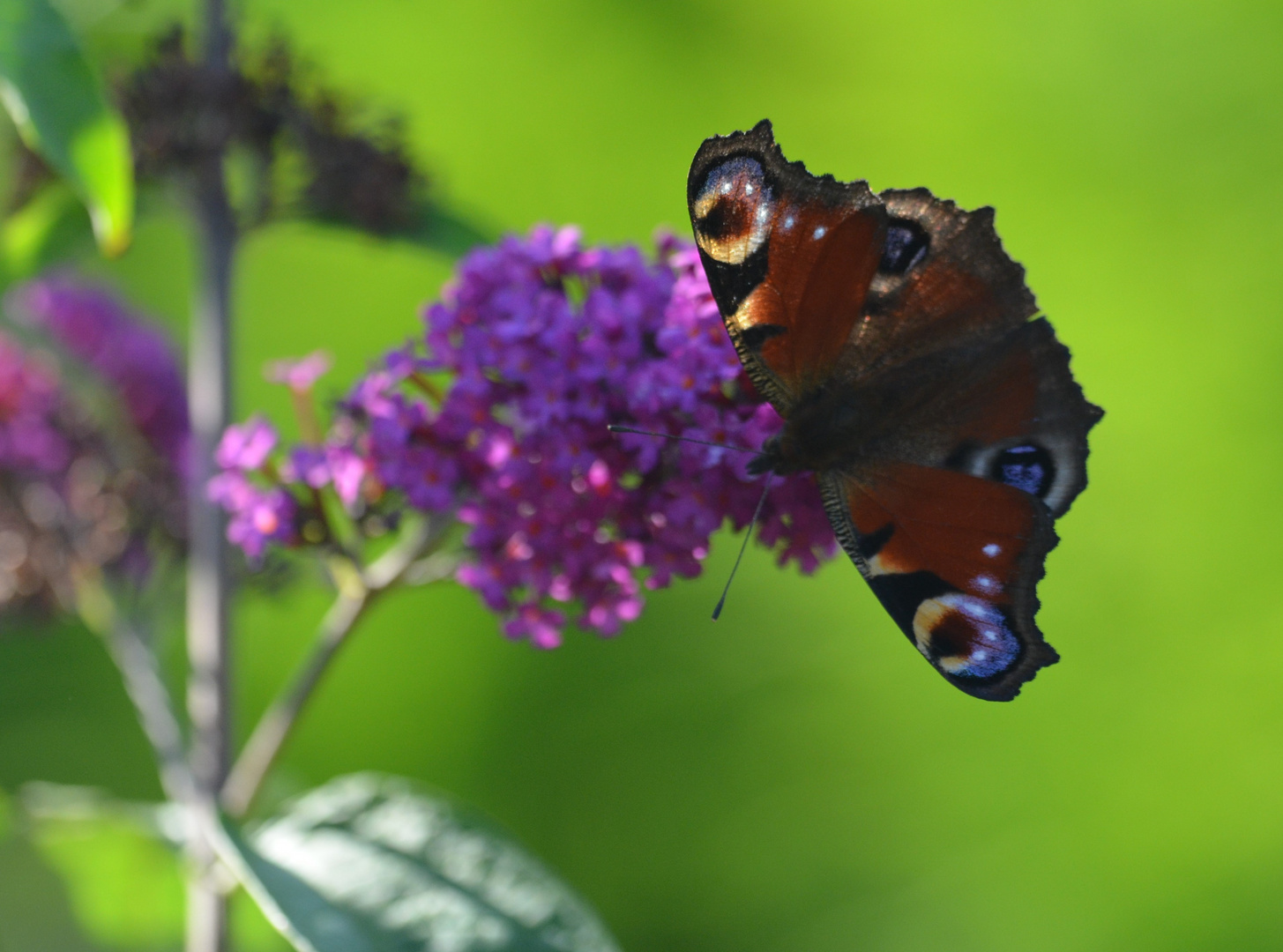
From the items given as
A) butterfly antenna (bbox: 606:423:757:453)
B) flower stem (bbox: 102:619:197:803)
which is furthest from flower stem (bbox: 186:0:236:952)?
butterfly antenna (bbox: 606:423:757:453)

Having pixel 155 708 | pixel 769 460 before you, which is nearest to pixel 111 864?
pixel 155 708

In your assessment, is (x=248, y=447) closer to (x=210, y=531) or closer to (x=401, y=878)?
(x=210, y=531)

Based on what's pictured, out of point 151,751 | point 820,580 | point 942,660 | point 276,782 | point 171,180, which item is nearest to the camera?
point 942,660

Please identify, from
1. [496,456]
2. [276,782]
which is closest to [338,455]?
[496,456]

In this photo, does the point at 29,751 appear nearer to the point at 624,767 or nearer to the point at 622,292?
the point at 624,767

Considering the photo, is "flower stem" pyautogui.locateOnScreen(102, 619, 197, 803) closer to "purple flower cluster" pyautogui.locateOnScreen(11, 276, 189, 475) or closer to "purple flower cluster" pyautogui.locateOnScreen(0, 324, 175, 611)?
"purple flower cluster" pyautogui.locateOnScreen(0, 324, 175, 611)

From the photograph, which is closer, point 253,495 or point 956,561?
point 956,561
